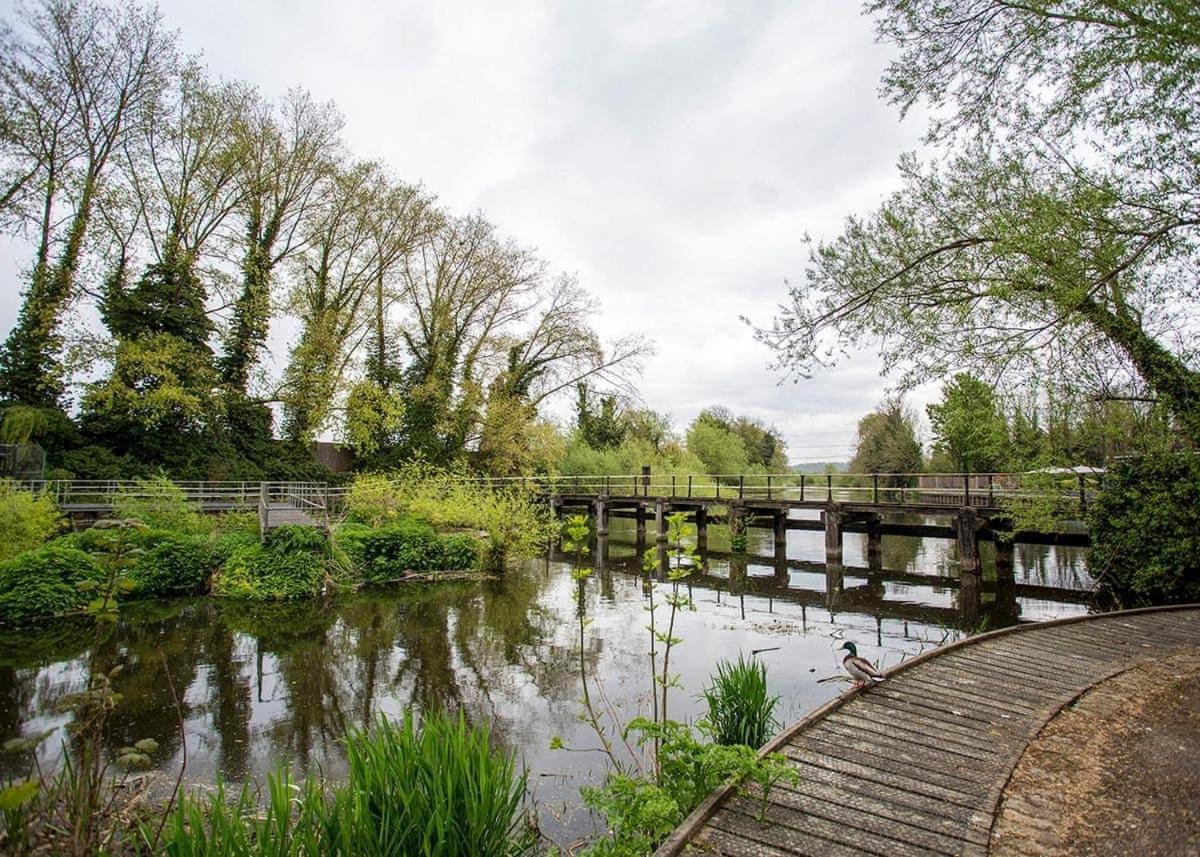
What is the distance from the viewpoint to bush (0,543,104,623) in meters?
10.1

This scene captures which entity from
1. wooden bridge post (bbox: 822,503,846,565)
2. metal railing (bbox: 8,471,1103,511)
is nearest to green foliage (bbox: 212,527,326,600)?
metal railing (bbox: 8,471,1103,511)

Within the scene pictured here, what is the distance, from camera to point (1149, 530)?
10.4 meters

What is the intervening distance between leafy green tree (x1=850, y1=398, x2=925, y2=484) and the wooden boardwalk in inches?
1310

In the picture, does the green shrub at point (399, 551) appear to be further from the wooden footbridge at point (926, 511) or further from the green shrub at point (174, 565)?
the wooden footbridge at point (926, 511)

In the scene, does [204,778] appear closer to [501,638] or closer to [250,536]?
[501,638]

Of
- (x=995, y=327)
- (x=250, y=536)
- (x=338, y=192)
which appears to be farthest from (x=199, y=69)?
(x=995, y=327)

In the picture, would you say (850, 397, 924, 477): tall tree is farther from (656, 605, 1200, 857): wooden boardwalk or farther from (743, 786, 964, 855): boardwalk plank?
(743, 786, 964, 855): boardwalk plank

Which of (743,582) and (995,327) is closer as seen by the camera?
(995,327)

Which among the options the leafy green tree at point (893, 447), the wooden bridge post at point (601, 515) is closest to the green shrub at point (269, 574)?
the wooden bridge post at point (601, 515)

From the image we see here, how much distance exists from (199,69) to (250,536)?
1679 centimetres

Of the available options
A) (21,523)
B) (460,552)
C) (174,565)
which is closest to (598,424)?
(460,552)

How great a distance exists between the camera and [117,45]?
19.5 metres

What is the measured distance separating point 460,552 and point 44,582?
25.5ft

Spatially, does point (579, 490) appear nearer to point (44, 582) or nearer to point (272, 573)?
point (272, 573)
